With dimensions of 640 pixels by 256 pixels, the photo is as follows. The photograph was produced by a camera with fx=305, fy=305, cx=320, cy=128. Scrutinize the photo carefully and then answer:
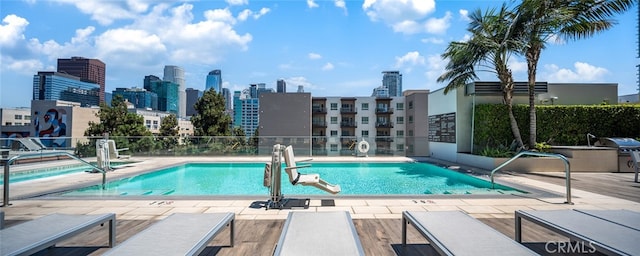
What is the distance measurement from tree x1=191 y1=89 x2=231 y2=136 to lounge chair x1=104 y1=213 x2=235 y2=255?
57.5 feet

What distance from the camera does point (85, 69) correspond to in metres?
118

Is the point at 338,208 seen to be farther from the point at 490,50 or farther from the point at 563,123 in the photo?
the point at 563,123

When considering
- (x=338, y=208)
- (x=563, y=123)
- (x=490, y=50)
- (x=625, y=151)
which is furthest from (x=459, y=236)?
(x=563, y=123)

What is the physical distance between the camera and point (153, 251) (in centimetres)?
207

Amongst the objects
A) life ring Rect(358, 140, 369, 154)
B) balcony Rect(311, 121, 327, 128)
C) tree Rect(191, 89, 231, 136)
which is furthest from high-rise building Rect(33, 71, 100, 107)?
life ring Rect(358, 140, 369, 154)

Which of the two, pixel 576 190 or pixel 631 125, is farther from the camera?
pixel 631 125

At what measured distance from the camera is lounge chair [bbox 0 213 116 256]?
7.06 ft

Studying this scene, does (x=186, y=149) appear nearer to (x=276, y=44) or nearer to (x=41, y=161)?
(x=41, y=161)

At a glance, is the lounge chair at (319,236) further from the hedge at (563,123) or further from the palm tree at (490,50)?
the hedge at (563,123)

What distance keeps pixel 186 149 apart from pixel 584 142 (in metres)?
15.4

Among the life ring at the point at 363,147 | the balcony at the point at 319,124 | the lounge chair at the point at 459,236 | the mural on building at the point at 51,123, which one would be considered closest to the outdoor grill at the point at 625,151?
the life ring at the point at 363,147

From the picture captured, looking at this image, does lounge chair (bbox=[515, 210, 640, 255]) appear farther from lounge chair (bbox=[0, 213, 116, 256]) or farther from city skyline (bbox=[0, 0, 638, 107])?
city skyline (bbox=[0, 0, 638, 107])

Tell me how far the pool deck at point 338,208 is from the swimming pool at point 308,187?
726 mm

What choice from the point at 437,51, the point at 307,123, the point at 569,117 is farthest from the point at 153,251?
the point at 307,123
